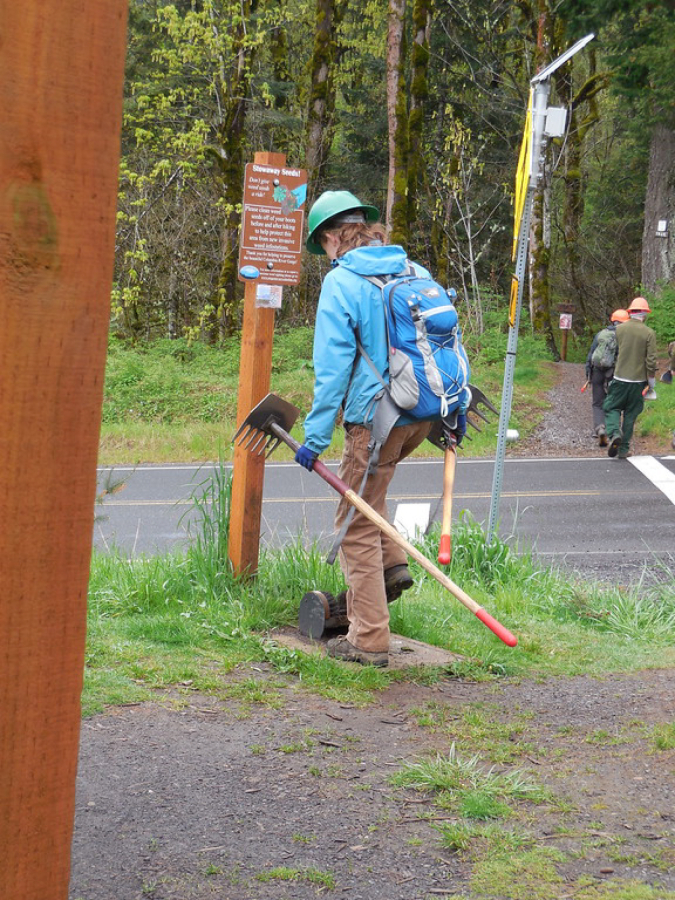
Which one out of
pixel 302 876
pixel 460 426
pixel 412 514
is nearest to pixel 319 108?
pixel 412 514

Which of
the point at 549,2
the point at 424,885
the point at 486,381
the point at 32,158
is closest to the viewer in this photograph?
the point at 32,158

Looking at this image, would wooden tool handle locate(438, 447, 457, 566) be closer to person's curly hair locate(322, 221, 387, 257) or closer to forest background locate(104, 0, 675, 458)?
person's curly hair locate(322, 221, 387, 257)

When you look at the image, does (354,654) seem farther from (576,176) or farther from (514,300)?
(576,176)

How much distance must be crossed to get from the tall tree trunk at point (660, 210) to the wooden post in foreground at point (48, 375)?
23.3 metres

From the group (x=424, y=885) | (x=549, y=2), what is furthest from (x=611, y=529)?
(x=549, y=2)

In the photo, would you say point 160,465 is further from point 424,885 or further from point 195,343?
point 424,885

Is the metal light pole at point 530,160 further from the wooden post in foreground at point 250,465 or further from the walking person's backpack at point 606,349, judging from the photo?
the walking person's backpack at point 606,349

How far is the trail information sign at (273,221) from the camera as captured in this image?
6.04 meters

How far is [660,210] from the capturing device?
2381cm

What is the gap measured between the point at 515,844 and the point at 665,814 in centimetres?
55

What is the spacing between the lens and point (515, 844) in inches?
119

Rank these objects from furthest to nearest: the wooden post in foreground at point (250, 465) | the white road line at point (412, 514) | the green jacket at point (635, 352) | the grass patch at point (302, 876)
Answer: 1. the green jacket at point (635, 352)
2. the white road line at point (412, 514)
3. the wooden post in foreground at point (250, 465)
4. the grass patch at point (302, 876)

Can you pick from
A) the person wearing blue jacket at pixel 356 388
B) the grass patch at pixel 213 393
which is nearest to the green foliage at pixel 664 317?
Answer: the grass patch at pixel 213 393

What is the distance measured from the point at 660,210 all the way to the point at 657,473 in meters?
11.6
